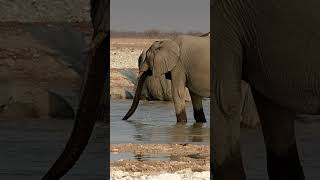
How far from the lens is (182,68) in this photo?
17984 millimetres

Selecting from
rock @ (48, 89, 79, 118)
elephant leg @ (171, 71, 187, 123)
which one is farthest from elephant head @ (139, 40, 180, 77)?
rock @ (48, 89, 79, 118)

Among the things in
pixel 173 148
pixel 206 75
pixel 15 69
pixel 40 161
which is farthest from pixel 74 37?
pixel 40 161

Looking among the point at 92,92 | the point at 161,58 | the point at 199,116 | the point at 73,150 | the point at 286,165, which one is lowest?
the point at 199,116

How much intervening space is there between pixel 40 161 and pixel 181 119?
22.2 ft

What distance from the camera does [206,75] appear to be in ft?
59.4

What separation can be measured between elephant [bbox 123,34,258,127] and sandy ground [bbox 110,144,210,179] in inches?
174

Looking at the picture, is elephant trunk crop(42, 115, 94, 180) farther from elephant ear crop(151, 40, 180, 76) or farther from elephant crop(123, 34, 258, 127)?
elephant ear crop(151, 40, 180, 76)

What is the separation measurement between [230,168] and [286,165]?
0.87 metres

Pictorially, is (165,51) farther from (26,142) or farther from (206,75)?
(26,142)

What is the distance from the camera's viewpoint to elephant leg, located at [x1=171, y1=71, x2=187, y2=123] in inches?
670

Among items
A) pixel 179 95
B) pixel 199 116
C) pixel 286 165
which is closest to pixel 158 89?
pixel 179 95

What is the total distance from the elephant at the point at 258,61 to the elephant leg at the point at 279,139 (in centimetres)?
17

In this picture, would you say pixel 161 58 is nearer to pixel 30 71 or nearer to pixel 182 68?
pixel 182 68

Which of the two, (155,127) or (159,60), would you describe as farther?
(159,60)
